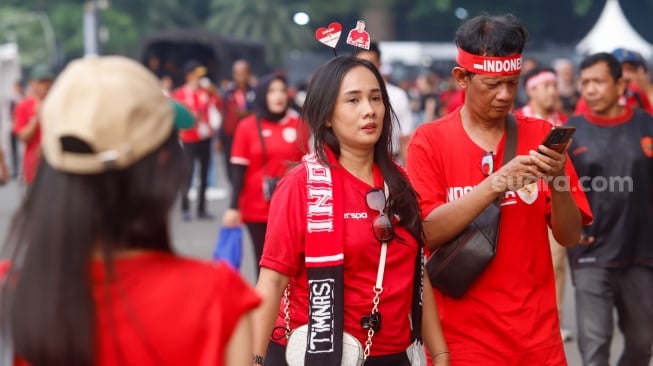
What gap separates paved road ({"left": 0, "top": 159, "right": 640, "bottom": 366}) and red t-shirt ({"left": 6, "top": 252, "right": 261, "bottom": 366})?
3314mm

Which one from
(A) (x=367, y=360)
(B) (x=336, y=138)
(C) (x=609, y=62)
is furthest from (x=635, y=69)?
(A) (x=367, y=360)

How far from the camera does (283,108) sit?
28.8ft

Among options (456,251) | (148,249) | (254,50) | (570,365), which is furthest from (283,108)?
(254,50)

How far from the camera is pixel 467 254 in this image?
421cm

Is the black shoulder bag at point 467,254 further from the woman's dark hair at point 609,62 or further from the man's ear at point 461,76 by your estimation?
the woman's dark hair at point 609,62

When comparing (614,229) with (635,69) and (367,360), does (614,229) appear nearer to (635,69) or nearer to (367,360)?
(635,69)

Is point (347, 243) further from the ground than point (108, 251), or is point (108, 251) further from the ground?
point (108, 251)

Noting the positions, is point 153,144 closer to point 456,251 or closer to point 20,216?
point 20,216

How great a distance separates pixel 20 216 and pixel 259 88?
6.58 metres

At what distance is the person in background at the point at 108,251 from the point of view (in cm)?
236

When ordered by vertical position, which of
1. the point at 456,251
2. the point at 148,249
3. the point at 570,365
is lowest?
the point at 570,365

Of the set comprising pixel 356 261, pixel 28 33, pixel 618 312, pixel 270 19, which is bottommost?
pixel 618 312

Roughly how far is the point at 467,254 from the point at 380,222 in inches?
17.0

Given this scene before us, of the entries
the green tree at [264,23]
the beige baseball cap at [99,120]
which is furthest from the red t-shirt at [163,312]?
the green tree at [264,23]
